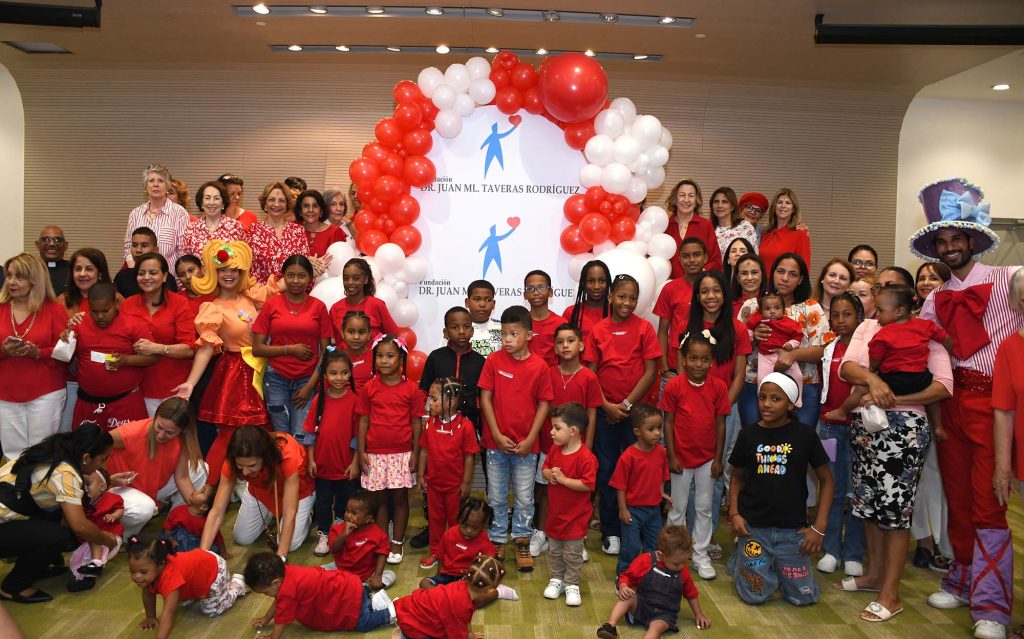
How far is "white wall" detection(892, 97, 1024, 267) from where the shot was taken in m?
8.82

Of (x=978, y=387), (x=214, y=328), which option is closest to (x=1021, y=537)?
(x=978, y=387)

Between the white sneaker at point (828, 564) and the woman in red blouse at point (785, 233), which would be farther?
the woman in red blouse at point (785, 233)

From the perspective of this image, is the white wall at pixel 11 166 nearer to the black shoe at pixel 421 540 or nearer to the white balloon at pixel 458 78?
the white balloon at pixel 458 78

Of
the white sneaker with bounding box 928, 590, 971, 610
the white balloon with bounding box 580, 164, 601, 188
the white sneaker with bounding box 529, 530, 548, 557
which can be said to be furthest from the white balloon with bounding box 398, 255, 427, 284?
the white sneaker with bounding box 928, 590, 971, 610

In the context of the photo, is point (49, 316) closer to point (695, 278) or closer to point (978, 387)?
point (695, 278)

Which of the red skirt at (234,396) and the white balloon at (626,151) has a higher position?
the white balloon at (626,151)

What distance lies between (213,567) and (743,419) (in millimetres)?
2736

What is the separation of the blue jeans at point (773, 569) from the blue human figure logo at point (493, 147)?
2879 mm

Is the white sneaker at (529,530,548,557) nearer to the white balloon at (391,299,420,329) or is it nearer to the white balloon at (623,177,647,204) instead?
the white balloon at (391,299,420,329)

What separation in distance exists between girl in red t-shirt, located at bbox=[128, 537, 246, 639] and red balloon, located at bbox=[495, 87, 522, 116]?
10.7ft

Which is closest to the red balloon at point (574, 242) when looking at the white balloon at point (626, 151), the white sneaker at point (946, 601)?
the white balloon at point (626, 151)

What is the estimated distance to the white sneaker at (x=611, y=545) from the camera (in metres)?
4.04

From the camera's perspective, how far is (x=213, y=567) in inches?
126

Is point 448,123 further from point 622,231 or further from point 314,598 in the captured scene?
point 314,598
